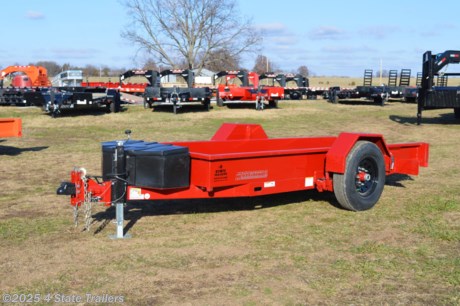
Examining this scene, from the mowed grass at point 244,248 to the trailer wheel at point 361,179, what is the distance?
18 centimetres

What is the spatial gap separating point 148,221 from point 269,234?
144 cm

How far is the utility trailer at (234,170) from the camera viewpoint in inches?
205

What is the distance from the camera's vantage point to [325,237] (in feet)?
17.7

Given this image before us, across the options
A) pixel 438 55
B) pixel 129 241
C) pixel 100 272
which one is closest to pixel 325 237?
pixel 129 241

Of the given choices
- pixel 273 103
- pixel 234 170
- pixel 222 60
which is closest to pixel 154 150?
pixel 234 170

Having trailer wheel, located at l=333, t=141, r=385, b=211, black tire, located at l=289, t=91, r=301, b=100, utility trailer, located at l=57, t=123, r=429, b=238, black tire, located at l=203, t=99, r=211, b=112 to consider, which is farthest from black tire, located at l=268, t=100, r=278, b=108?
trailer wheel, located at l=333, t=141, r=385, b=211

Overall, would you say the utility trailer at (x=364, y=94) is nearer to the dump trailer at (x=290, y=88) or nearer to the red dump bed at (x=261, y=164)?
the dump trailer at (x=290, y=88)

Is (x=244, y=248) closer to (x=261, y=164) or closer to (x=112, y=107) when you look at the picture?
(x=261, y=164)

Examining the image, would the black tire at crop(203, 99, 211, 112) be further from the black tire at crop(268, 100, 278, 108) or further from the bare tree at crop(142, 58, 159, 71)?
the bare tree at crop(142, 58, 159, 71)

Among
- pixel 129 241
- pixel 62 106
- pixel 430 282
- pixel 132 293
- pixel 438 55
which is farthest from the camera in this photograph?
pixel 62 106

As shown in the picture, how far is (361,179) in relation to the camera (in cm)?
645

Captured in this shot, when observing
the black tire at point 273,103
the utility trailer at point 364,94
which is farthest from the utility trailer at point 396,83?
the black tire at point 273,103

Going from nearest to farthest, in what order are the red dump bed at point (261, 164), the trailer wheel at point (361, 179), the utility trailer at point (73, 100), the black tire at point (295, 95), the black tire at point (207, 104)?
the red dump bed at point (261, 164), the trailer wheel at point (361, 179), the utility trailer at point (73, 100), the black tire at point (207, 104), the black tire at point (295, 95)

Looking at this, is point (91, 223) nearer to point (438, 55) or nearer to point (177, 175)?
point (177, 175)
